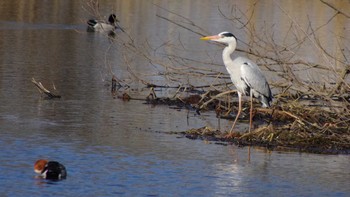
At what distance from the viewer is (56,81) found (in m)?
16.2

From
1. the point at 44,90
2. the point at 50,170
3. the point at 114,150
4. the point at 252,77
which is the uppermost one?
the point at 252,77

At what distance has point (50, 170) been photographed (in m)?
8.66

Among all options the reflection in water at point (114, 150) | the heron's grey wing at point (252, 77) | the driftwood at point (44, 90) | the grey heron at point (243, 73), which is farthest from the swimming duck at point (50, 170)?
the driftwood at point (44, 90)

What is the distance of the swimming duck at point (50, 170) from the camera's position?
8672 millimetres

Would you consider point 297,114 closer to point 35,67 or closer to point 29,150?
point 29,150


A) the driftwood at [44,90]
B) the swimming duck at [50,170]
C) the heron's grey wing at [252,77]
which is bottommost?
the swimming duck at [50,170]

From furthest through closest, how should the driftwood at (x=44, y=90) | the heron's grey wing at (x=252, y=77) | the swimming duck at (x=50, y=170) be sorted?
the driftwood at (x=44, y=90)
the heron's grey wing at (x=252, y=77)
the swimming duck at (x=50, y=170)

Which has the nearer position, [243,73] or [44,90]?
[243,73]

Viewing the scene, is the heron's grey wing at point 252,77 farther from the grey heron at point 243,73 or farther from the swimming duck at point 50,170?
the swimming duck at point 50,170

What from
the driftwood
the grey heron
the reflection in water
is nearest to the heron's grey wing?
the grey heron

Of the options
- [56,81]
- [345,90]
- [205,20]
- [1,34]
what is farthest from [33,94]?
[205,20]

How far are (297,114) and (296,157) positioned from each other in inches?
71.4

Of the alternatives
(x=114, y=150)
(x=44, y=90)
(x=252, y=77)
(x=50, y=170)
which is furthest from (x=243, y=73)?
(x=50, y=170)

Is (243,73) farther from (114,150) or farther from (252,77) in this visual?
(114,150)
